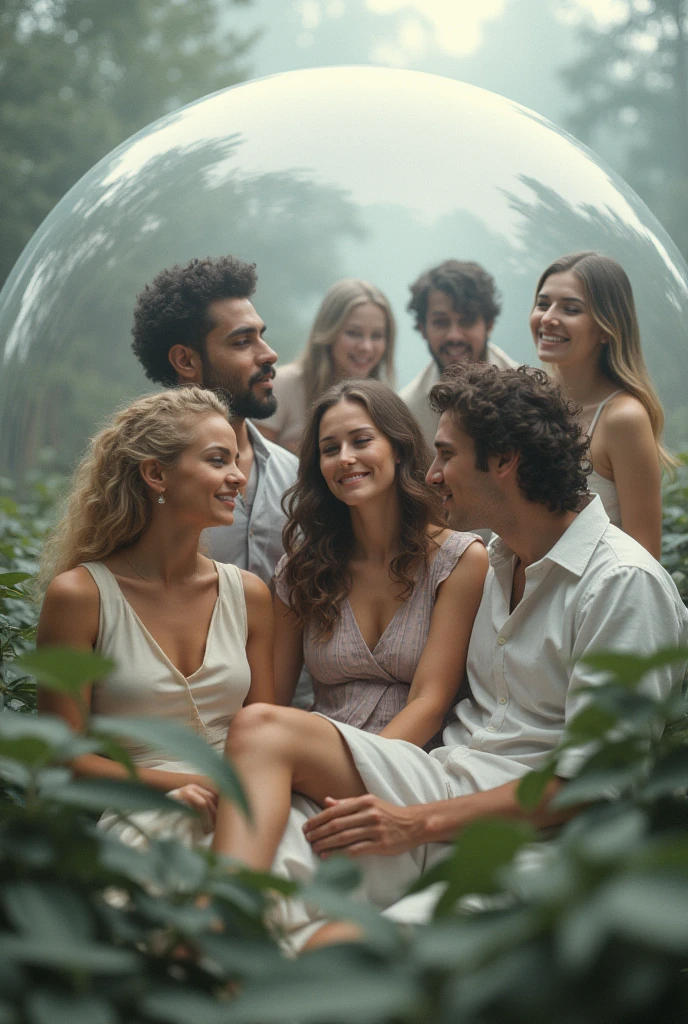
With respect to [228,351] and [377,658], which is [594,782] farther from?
[228,351]

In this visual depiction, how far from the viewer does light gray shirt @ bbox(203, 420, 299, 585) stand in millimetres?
3609

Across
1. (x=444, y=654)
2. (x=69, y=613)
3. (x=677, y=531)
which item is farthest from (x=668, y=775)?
(x=677, y=531)

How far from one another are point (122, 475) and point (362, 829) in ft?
4.02

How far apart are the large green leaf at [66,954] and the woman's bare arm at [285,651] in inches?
91.1

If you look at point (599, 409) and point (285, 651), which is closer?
point (285, 651)

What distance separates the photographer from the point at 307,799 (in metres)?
2.63

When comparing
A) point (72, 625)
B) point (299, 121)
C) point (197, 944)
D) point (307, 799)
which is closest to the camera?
point (197, 944)

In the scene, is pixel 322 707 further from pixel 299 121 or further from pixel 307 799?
pixel 299 121

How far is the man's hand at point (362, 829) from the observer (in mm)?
2434

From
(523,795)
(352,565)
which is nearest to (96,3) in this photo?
(352,565)

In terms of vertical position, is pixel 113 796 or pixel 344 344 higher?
pixel 344 344

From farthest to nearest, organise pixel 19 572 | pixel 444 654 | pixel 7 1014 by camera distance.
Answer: pixel 444 654 → pixel 19 572 → pixel 7 1014

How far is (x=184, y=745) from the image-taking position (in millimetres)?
1106

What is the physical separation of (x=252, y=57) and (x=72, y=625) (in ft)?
60.8
